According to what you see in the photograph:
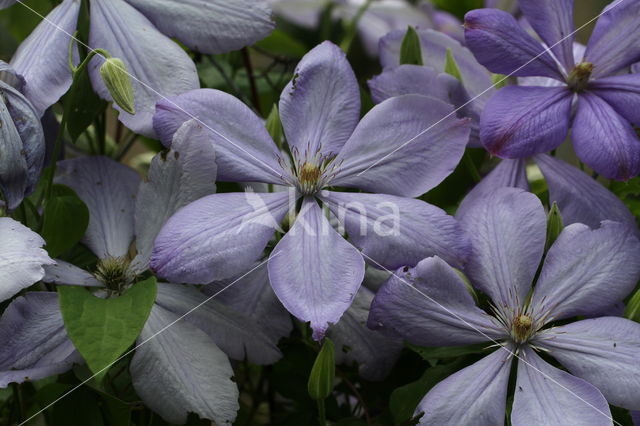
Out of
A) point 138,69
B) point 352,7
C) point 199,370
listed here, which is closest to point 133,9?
point 138,69

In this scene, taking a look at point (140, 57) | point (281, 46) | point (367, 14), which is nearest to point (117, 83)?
point (140, 57)

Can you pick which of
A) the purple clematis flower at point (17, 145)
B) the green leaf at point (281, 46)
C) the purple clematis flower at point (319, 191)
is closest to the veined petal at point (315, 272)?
the purple clematis flower at point (319, 191)

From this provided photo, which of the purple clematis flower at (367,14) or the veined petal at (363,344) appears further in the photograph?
the purple clematis flower at (367,14)

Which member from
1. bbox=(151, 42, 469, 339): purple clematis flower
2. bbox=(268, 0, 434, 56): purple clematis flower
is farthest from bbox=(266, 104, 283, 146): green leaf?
bbox=(268, 0, 434, 56): purple clematis flower

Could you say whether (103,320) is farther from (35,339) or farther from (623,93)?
(623,93)

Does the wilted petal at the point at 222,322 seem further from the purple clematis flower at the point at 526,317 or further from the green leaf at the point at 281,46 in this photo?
the green leaf at the point at 281,46

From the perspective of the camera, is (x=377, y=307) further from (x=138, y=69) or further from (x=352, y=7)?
(x=352, y=7)
